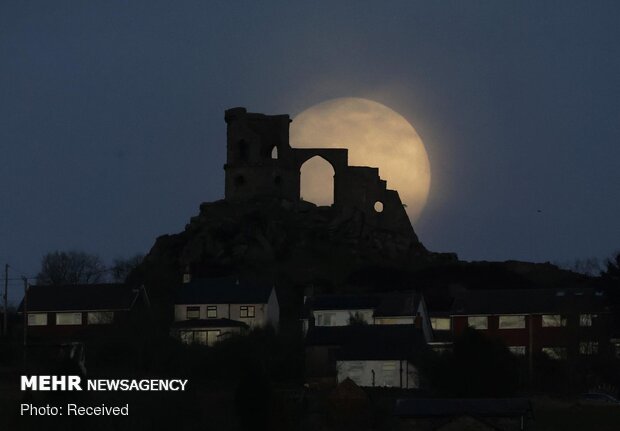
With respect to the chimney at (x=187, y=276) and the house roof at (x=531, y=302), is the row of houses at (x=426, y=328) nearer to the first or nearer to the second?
the house roof at (x=531, y=302)

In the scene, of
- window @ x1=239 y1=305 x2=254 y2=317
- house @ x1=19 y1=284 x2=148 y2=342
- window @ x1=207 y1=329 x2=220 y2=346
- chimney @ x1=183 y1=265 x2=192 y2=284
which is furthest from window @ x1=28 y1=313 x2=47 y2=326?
window @ x1=239 y1=305 x2=254 y2=317

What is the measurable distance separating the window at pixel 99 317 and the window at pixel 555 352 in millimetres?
22554

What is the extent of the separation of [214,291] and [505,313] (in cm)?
1714

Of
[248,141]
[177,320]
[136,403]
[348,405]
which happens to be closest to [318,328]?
[177,320]

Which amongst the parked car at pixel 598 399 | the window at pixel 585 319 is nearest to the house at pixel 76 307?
the window at pixel 585 319

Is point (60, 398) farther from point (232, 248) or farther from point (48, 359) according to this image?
point (232, 248)

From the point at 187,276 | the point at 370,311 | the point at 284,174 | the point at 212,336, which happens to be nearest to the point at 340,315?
the point at 370,311

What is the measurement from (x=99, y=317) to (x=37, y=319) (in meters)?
3.78

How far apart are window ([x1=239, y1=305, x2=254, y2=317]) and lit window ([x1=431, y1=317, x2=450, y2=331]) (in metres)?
9.67

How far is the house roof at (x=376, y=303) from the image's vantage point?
90.3 meters

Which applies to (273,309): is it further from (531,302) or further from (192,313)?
(531,302)

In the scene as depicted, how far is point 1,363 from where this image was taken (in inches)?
3108

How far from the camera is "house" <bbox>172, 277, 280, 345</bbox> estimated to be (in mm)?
93125

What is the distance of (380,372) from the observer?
79.2 meters
